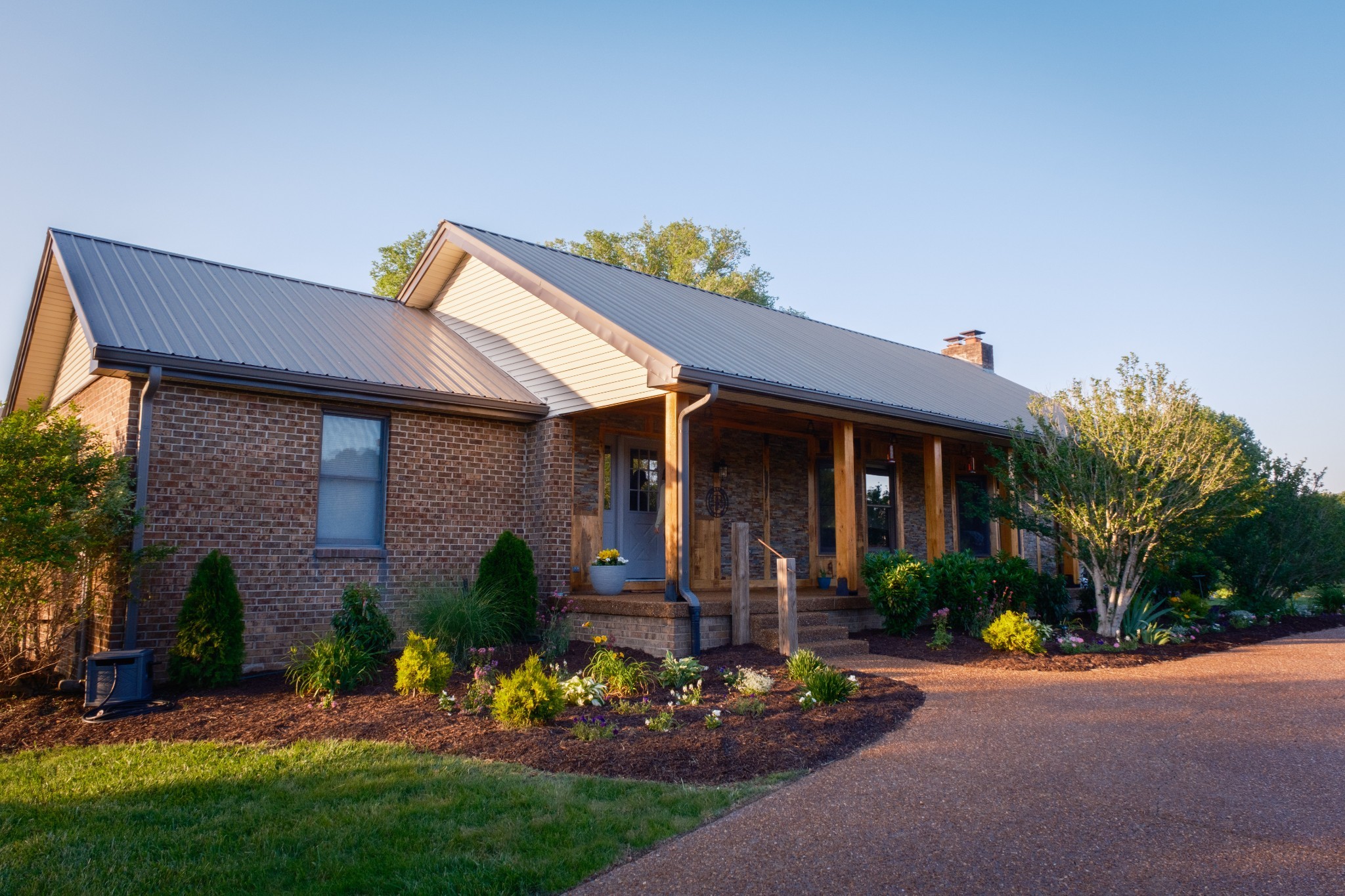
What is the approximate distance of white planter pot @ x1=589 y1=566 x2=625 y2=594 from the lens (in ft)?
35.4

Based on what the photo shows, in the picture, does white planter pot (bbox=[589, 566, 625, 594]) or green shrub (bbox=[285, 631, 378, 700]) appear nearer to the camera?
green shrub (bbox=[285, 631, 378, 700])

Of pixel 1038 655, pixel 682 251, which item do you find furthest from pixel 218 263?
pixel 682 251

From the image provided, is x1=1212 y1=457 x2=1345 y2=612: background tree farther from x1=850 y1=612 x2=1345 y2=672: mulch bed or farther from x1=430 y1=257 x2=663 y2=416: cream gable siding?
x1=430 y1=257 x2=663 y2=416: cream gable siding

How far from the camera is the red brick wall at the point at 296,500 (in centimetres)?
871

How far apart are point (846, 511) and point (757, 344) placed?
2.88 m

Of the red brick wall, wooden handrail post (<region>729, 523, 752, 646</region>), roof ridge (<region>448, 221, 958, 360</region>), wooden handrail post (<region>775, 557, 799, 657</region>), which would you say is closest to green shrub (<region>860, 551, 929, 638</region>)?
wooden handrail post (<region>775, 557, 799, 657</region>)

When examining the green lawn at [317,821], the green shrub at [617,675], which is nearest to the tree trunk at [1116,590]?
the green shrub at [617,675]

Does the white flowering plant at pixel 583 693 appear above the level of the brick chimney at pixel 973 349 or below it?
below

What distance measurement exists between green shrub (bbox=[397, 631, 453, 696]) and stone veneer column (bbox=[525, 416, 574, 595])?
11.1 feet

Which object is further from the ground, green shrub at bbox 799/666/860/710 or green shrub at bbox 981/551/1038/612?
green shrub at bbox 981/551/1038/612

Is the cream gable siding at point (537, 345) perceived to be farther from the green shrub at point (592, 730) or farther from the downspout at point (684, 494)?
the green shrub at point (592, 730)

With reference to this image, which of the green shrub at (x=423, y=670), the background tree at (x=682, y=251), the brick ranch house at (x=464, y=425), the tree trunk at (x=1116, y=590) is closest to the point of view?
the green shrub at (x=423, y=670)

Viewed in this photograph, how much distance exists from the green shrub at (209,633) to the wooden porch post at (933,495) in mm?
8668

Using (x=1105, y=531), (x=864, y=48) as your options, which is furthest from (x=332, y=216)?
(x=1105, y=531)
